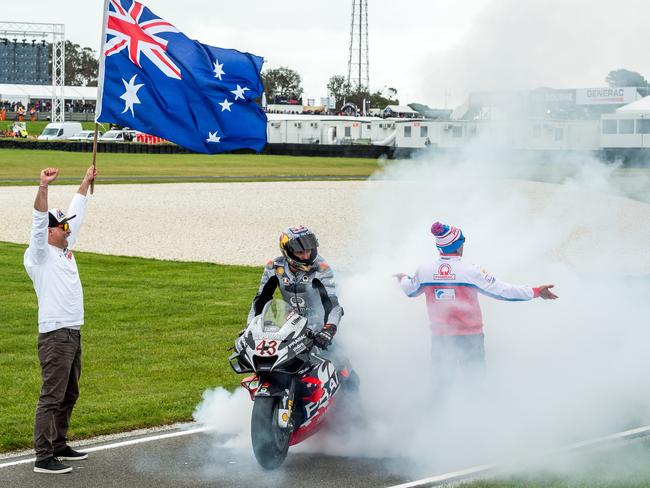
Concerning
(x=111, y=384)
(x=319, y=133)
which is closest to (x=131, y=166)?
(x=319, y=133)

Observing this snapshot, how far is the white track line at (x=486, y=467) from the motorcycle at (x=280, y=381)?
991 millimetres

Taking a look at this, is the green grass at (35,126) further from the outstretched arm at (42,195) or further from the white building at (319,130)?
the outstretched arm at (42,195)

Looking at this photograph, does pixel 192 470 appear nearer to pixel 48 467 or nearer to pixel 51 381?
pixel 48 467

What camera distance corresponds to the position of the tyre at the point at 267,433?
8.26 metres

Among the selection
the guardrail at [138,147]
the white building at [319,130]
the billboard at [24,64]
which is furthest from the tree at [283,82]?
the guardrail at [138,147]

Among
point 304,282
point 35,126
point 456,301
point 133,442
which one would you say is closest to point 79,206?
point 304,282

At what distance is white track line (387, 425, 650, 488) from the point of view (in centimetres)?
821

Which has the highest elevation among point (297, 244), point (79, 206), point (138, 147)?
point (138, 147)

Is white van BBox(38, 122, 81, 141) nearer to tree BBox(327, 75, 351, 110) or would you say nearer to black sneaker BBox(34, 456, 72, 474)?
tree BBox(327, 75, 351, 110)

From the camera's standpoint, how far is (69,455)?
8.92 meters

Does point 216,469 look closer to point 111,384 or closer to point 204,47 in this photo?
point 111,384

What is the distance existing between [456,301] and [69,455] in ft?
11.8

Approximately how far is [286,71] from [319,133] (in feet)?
265

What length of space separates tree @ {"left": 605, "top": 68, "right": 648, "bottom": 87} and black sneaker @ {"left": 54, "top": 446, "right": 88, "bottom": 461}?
231 inches
